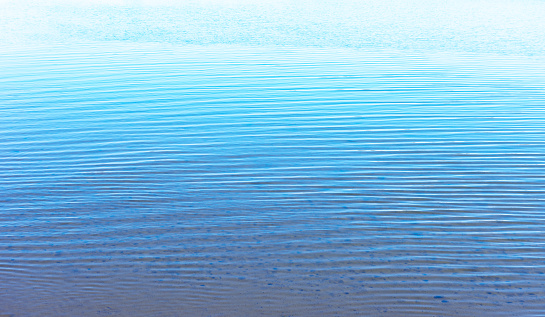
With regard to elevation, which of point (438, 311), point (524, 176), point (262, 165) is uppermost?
point (524, 176)

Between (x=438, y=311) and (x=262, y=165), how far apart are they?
2.58m

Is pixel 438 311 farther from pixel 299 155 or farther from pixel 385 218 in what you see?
pixel 299 155

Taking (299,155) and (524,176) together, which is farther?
→ (299,155)

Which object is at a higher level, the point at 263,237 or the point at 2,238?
the point at 263,237

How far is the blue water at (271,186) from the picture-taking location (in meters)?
3.44

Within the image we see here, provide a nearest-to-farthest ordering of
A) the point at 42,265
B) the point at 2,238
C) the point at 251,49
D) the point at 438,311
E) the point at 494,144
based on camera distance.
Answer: the point at 438,311, the point at 42,265, the point at 2,238, the point at 494,144, the point at 251,49

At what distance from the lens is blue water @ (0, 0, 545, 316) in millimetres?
3438

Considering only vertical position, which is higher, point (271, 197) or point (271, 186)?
point (271, 186)

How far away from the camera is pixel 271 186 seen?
16.1ft

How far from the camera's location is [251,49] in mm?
11891

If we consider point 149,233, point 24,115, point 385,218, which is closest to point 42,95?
point 24,115

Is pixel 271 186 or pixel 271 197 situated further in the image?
pixel 271 186

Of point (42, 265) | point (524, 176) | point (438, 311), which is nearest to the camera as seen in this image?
point (438, 311)

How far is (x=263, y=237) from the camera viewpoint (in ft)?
13.3
